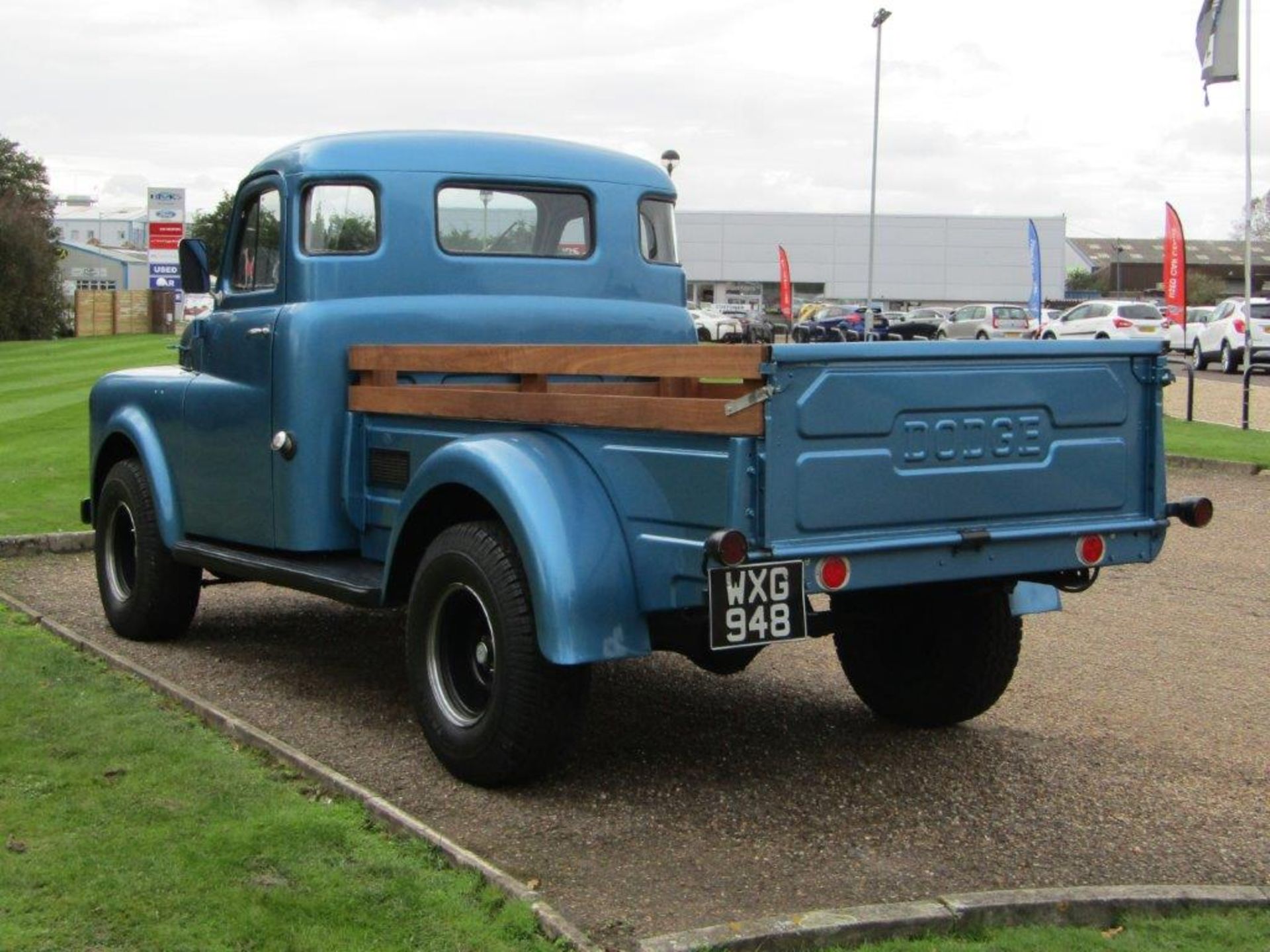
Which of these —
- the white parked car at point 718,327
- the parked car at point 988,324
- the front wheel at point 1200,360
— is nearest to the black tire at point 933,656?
the white parked car at point 718,327

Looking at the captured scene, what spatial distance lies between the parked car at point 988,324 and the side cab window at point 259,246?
39516 mm

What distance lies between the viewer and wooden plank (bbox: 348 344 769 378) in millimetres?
4793

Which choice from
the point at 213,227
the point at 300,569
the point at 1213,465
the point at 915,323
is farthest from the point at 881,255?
the point at 300,569

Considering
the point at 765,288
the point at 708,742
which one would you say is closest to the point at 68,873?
the point at 708,742

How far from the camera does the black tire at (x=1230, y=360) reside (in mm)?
36031

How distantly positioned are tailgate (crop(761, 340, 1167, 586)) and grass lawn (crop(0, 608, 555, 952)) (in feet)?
4.51

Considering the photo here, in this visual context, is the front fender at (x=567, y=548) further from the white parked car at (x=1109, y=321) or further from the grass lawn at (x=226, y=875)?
the white parked car at (x=1109, y=321)

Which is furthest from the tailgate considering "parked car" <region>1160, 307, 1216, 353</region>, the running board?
"parked car" <region>1160, 307, 1216, 353</region>

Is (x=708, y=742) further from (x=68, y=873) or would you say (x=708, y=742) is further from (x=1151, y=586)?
(x=1151, y=586)

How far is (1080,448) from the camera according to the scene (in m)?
5.39

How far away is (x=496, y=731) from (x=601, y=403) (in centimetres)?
112

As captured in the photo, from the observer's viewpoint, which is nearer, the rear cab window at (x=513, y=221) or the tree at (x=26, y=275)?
the rear cab window at (x=513, y=221)

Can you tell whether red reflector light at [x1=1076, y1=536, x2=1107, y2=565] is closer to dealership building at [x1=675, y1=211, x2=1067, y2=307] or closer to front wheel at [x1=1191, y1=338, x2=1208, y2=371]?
front wheel at [x1=1191, y1=338, x2=1208, y2=371]

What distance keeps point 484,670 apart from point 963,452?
5.82 ft
